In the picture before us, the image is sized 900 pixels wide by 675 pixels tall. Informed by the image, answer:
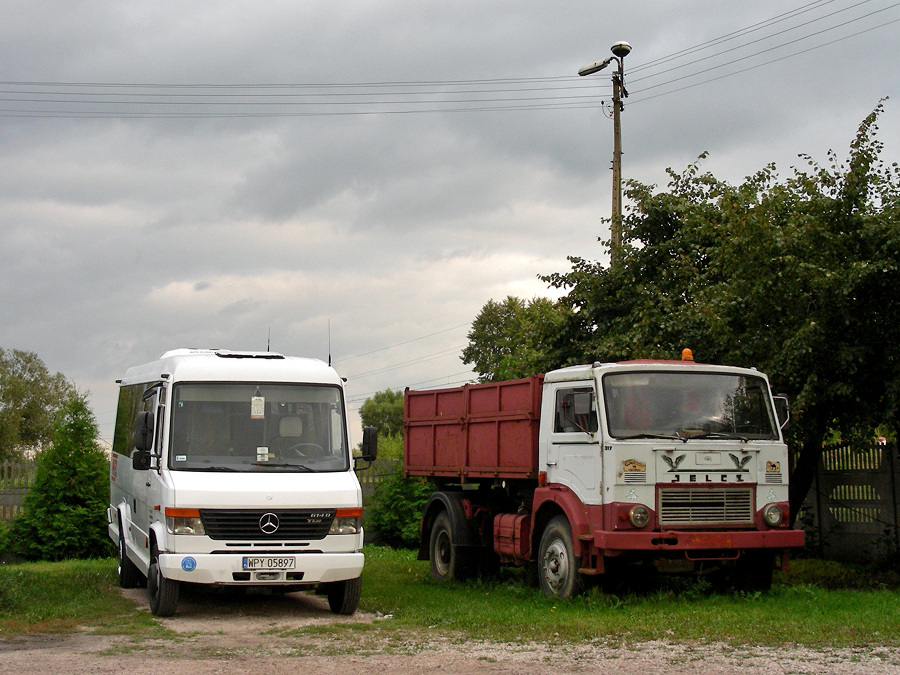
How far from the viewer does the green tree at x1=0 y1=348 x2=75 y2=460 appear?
236 feet

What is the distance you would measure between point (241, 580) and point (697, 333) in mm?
8086

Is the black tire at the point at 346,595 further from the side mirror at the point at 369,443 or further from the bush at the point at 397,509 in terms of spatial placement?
the bush at the point at 397,509

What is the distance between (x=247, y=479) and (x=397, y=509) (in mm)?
11693

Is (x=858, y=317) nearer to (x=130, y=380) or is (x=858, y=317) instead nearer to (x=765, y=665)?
(x=765, y=665)

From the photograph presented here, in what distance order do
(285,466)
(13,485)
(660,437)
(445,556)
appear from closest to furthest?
(660,437) → (285,466) → (445,556) → (13,485)

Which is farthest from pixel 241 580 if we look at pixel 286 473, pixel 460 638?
pixel 460 638

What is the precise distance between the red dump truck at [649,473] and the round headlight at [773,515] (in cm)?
1

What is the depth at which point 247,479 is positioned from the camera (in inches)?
433

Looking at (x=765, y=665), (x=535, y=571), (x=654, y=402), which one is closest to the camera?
(x=765, y=665)

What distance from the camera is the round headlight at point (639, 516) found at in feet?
35.8

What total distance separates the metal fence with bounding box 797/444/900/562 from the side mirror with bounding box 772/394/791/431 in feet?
12.8

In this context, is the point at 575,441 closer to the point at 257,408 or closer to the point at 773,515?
the point at 773,515

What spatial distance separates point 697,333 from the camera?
51.5 feet

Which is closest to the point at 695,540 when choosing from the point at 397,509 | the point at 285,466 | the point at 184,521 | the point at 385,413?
the point at 285,466
